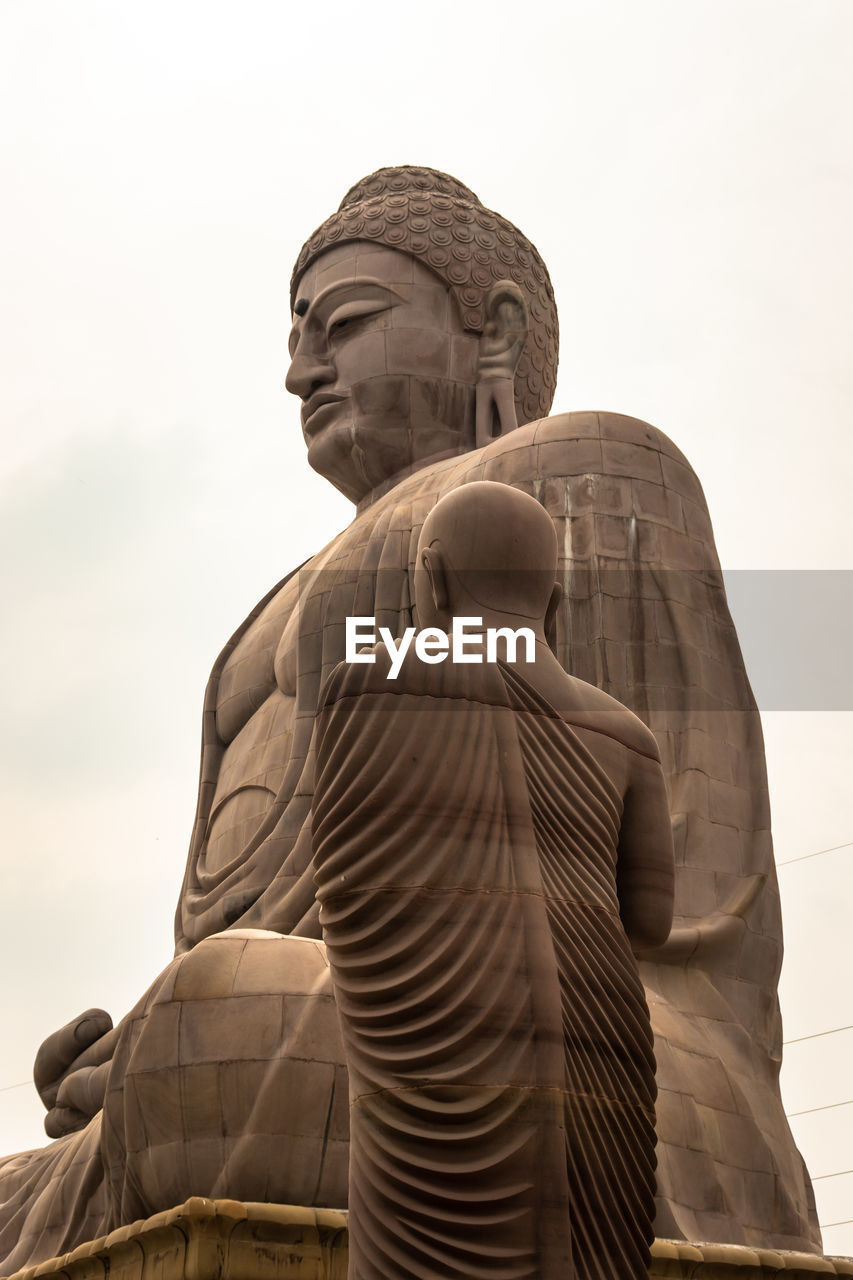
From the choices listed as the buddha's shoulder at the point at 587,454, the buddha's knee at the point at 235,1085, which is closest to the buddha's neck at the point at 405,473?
the buddha's shoulder at the point at 587,454

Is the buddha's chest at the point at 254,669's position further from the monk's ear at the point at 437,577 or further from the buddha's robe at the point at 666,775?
the monk's ear at the point at 437,577

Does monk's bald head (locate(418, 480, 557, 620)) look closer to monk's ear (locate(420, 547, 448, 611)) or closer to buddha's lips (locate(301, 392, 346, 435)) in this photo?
monk's ear (locate(420, 547, 448, 611))

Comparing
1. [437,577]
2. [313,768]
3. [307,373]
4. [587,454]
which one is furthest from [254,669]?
[437,577]

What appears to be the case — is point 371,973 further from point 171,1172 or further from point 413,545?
point 413,545

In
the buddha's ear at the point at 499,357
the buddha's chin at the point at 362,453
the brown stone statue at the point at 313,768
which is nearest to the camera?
the brown stone statue at the point at 313,768

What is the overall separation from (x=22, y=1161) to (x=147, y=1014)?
2.38m

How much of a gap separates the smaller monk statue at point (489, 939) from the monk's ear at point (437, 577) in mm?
50

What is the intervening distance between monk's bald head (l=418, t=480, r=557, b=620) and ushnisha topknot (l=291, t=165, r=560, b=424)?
5.23m

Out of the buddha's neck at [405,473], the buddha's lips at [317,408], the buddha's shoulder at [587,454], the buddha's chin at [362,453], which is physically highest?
the buddha's lips at [317,408]

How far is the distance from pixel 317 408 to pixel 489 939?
621 centimetres

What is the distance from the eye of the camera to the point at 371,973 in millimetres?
4547

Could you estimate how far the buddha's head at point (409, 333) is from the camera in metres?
10.1

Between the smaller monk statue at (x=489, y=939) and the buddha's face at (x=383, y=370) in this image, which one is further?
the buddha's face at (x=383, y=370)

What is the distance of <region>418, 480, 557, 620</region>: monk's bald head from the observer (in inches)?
202
